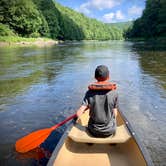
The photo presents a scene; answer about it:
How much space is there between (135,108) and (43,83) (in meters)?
6.06

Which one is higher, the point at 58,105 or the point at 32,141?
the point at 32,141

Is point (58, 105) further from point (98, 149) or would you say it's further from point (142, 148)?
point (142, 148)

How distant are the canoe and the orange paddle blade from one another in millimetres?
899

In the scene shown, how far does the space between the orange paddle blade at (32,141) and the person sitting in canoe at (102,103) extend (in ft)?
4.61

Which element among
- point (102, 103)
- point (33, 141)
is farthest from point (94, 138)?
point (33, 141)

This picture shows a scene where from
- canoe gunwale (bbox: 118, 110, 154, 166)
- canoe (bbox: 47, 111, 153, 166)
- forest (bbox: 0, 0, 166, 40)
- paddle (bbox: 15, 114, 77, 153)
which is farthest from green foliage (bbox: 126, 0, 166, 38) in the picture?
canoe (bbox: 47, 111, 153, 166)

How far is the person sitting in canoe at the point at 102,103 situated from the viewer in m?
4.91

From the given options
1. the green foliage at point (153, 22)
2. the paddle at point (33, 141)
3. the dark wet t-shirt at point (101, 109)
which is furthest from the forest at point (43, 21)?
the dark wet t-shirt at point (101, 109)

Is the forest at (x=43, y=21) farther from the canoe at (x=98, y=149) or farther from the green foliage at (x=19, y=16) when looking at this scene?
the canoe at (x=98, y=149)

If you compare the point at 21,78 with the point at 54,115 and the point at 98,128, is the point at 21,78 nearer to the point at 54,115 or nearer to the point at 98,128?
the point at 54,115

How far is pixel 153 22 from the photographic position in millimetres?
83188

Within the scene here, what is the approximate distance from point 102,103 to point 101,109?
117mm

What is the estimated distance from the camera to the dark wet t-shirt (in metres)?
4.98

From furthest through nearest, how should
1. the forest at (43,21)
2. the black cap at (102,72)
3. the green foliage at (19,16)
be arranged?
1. the forest at (43,21)
2. the green foliage at (19,16)
3. the black cap at (102,72)
